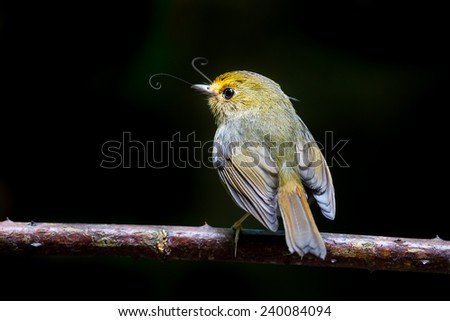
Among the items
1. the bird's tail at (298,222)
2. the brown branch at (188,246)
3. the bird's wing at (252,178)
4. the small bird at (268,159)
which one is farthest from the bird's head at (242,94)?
the brown branch at (188,246)

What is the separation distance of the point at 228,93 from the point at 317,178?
97 cm

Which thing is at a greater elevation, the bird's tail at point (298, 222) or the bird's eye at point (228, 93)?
the bird's eye at point (228, 93)

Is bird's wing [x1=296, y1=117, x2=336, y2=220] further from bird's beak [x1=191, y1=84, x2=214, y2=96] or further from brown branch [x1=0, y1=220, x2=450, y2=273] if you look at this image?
bird's beak [x1=191, y1=84, x2=214, y2=96]

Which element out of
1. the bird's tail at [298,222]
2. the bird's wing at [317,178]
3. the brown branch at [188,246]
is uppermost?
the bird's wing at [317,178]

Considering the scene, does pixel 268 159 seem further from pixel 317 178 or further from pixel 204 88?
pixel 204 88

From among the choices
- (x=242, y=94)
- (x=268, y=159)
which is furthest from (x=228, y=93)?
(x=268, y=159)

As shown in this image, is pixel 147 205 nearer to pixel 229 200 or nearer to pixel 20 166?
pixel 229 200

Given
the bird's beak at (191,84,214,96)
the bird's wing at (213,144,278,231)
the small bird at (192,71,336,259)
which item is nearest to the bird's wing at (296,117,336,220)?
the small bird at (192,71,336,259)

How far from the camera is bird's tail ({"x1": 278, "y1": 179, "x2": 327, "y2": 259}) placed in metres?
2.78

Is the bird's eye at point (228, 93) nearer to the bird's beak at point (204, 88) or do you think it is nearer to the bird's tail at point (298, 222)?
the bird's beak at point (204, 88)

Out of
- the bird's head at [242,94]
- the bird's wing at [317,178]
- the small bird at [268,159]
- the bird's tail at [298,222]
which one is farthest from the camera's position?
the bird's head at [242,94]

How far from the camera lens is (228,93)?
404 cm

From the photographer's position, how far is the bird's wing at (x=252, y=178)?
3.07 meters

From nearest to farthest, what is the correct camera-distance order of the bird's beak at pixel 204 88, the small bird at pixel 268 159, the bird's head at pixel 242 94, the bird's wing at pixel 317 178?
the small bird at pixel 268 159 < the bird's wing at pixel 317 178 < the bird's head at pixel 242 94 < the bird's beak at pixel 204 88
